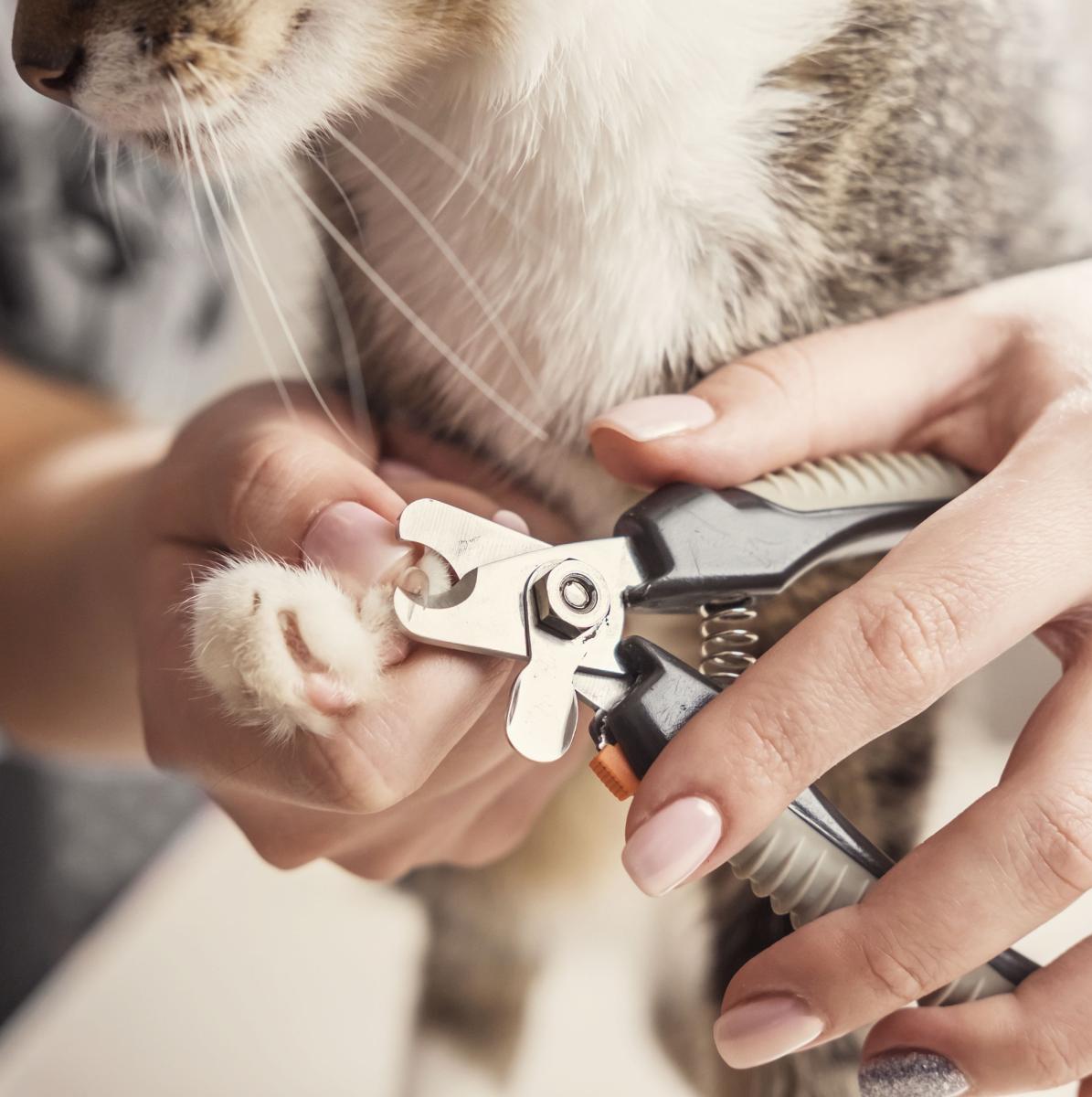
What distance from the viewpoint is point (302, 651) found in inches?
9.8

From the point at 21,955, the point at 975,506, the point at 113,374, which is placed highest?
the point at 975,506

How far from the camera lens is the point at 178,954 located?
41 cm

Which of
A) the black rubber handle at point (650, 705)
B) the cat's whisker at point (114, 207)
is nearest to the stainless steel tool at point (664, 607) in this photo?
the black rubber handle at point (650, 705)

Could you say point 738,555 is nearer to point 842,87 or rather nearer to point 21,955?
point 842,87

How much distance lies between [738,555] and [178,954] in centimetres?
28

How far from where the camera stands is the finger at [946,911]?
280mm

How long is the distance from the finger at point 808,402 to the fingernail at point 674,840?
0.10 meters

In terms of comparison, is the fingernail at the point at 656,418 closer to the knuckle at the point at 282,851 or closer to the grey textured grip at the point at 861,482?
the grey textured grip at the point at 861,482

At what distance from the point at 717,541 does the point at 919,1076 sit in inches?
6.7

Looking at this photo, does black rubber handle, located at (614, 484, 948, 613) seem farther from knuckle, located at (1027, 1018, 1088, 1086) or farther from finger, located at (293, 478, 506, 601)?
knuckle, located at (1027, 1018, 1088, 1086)

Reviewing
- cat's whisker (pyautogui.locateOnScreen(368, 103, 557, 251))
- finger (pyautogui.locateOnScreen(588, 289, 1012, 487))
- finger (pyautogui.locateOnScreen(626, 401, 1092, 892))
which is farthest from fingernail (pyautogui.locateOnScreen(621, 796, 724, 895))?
cat's whisker (pyautogui.locateOnScreen(368, 103, 557, 251))

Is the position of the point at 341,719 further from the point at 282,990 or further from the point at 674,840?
the point at 282,990

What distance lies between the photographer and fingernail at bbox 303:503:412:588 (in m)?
0.26

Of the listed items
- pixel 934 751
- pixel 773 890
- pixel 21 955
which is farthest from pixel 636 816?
pixel 21 955
